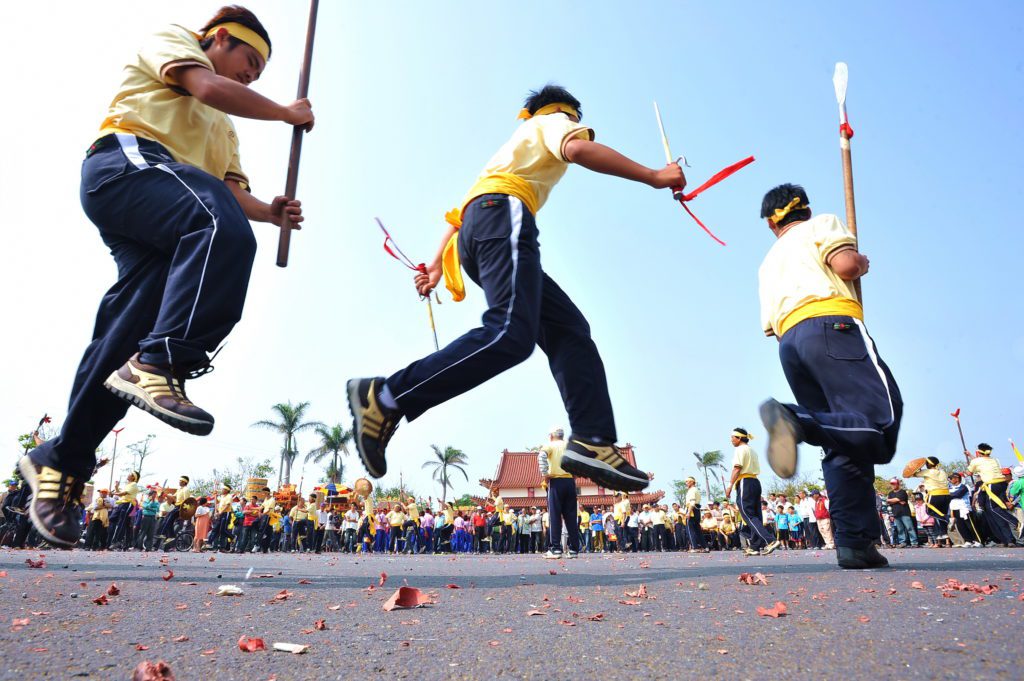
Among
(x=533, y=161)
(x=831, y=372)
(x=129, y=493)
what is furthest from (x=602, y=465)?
(x=129, y=493)

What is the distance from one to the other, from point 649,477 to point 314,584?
176 cm

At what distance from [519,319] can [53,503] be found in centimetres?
221

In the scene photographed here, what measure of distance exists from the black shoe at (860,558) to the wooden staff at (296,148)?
3.76 metres

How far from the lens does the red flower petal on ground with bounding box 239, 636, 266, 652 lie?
60.2 inches

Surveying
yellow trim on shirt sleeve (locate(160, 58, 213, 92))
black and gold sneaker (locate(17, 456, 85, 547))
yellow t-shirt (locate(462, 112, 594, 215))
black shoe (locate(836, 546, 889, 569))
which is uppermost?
yellow trim on shirt sleeve (locate(160, 58, 213, 92))

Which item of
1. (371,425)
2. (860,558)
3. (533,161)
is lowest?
Result: (860,558)

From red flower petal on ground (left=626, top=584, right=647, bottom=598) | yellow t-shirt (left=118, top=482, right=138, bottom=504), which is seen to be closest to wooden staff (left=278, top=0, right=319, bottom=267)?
red flower petal on ground (left=626, top=584, right=647, bottom=598)

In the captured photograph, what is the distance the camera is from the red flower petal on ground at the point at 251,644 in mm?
1529

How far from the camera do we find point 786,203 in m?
4.40

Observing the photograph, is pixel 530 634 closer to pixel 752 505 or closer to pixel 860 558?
pixel 860 558

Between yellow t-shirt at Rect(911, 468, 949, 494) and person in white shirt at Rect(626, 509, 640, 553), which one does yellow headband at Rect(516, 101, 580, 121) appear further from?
person in white shirt at Rect(626, 509, 640, 553)

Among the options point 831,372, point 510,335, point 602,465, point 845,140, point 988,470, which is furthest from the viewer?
point 988,470

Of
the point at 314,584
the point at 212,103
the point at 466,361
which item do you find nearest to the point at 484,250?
the point at 466,361

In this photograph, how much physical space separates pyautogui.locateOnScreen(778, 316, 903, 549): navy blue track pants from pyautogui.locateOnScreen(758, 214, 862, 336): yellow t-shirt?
12cm
